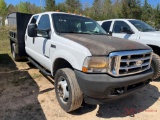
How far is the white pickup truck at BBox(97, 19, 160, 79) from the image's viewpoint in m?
4.99

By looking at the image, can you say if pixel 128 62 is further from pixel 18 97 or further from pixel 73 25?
pixel 18 97

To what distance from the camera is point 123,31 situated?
623cm

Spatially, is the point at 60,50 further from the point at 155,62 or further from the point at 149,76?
the point at 155,62

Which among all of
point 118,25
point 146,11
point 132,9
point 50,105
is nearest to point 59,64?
point 50,105

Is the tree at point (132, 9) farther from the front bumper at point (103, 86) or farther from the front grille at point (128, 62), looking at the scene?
the front bumper at point (103, 86)

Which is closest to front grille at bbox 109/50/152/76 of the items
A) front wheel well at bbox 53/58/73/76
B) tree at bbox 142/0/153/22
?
front wheel well at bbox 53/58/73/76

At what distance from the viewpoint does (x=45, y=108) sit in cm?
355

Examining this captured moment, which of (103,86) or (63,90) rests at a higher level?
(103,86)

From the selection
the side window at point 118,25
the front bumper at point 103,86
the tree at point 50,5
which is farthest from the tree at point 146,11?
the front bumper at point 103,86

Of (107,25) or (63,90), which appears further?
(107,25)

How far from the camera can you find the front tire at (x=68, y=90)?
3.04 metres

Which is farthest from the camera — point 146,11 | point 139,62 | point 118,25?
point 146,11

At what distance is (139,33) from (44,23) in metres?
3.27

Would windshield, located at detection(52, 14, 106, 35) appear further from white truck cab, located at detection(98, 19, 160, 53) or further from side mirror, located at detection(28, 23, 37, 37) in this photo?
white truck cab, located at detection(98, 19, 160, 53)
